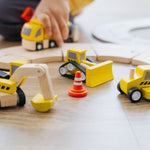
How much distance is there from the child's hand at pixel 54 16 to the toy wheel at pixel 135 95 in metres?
0.75

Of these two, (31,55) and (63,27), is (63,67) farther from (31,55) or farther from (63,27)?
(63,27)

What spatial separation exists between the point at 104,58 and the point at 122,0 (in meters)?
2.82

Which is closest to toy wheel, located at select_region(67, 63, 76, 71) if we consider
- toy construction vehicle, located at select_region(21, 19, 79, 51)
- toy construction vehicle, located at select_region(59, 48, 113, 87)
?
toy construction vehicle, located at select_region(59, 48, 113, 87)

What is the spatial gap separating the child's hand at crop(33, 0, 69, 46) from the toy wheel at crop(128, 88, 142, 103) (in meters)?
0.75

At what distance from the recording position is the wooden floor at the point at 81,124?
0.74m

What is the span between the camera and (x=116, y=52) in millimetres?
1546

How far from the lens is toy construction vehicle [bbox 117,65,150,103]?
0.98m

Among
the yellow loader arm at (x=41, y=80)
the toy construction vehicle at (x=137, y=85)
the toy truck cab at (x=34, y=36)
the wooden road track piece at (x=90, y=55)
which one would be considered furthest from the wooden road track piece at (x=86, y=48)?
the yellow loader arm at (x=41, y=80)

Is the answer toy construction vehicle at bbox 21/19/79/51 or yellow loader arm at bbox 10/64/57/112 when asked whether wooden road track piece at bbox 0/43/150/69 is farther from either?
yellow loader arm at bbox 10/64/57/112

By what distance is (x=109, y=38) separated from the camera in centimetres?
197

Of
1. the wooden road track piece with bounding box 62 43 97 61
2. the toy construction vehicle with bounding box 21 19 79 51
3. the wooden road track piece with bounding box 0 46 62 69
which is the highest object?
the toy construction vehicle with bounding box 21 19 79 51

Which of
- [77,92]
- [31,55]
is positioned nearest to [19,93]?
[77,92]

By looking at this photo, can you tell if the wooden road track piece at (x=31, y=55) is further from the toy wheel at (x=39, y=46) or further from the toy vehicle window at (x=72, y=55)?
the toy vehicle window at (x=72, y=55)

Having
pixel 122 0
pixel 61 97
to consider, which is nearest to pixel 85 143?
pixel 61 97
